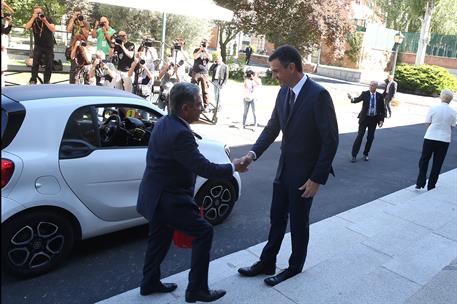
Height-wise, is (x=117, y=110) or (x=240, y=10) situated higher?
(x=240, y=10)

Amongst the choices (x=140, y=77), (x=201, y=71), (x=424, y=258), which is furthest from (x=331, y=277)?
(x=201, y=71)

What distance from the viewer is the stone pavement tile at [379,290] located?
3.53 m

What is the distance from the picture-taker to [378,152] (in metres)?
10.8

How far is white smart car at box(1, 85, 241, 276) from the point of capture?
3441mm

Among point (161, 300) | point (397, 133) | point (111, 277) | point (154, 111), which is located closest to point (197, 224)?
point (161, 300)

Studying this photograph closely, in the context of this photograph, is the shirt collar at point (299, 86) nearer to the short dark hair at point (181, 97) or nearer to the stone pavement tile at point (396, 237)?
the short dark hair at point (181, 97)

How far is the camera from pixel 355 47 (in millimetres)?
37219

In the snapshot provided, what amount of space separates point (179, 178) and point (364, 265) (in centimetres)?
224

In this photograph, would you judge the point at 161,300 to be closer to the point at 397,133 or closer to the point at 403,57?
the point at 397,133

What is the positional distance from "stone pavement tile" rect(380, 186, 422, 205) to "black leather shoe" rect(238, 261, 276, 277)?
3.40 meters

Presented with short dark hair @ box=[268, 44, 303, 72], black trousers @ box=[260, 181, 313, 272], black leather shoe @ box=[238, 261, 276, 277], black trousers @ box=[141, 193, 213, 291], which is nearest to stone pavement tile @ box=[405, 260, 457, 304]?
black trousers @ box=[260, 181, 313, 272]

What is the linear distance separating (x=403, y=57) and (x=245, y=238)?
134 ft

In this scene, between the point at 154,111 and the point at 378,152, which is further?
the point at 378,152

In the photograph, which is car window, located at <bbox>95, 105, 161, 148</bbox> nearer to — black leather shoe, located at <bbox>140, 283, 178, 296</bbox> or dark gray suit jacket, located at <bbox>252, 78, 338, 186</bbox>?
black leather shoe, located at <bbox>140, 283, 178, 296</bbox>
